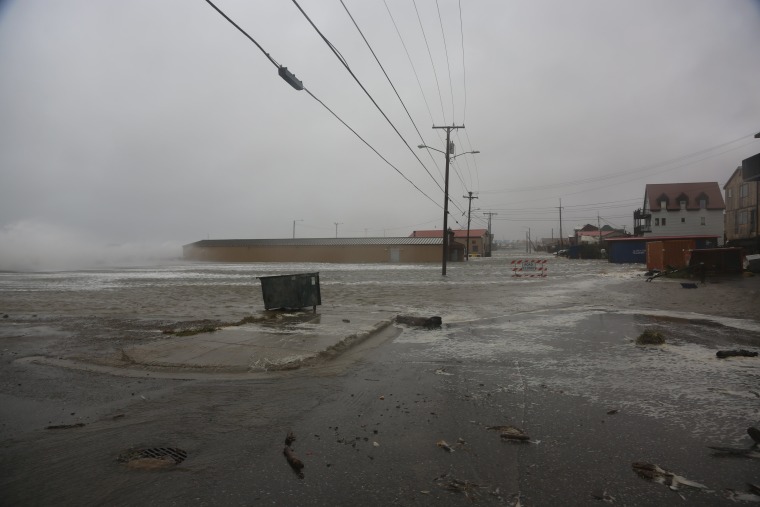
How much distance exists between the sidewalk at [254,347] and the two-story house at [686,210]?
2872 inches

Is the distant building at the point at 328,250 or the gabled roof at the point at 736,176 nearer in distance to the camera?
the gabled roof at the point at 736,176

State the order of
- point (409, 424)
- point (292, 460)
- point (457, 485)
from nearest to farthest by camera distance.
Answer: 1. point (457, 485)
2. point (292, 460)
3. point (409, 424)

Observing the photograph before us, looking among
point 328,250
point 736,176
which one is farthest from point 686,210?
point 328,250

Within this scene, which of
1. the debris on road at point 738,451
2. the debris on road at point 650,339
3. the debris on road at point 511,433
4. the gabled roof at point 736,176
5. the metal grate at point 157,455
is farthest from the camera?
the gabled roof at point 736,176

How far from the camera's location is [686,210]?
68250mm

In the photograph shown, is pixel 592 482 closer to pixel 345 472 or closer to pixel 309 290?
pixel 345 472

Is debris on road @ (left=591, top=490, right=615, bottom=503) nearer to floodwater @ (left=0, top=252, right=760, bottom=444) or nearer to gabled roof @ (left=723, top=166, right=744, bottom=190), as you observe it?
floodwater @ (left=0, top=252, right=760, bottom=444)

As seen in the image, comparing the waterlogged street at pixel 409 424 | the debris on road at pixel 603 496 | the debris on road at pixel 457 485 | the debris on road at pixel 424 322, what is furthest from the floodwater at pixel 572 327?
the debris on road at pixel 457 485

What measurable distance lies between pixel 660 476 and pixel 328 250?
76.0 m

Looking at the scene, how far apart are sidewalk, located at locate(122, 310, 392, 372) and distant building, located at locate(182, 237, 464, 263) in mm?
62335

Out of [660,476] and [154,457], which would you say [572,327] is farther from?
[154,457]

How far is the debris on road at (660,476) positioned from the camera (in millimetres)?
3293

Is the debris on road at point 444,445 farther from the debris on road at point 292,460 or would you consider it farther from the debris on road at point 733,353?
the debris on road at point 733,353

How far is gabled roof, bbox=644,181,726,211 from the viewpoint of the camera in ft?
222
